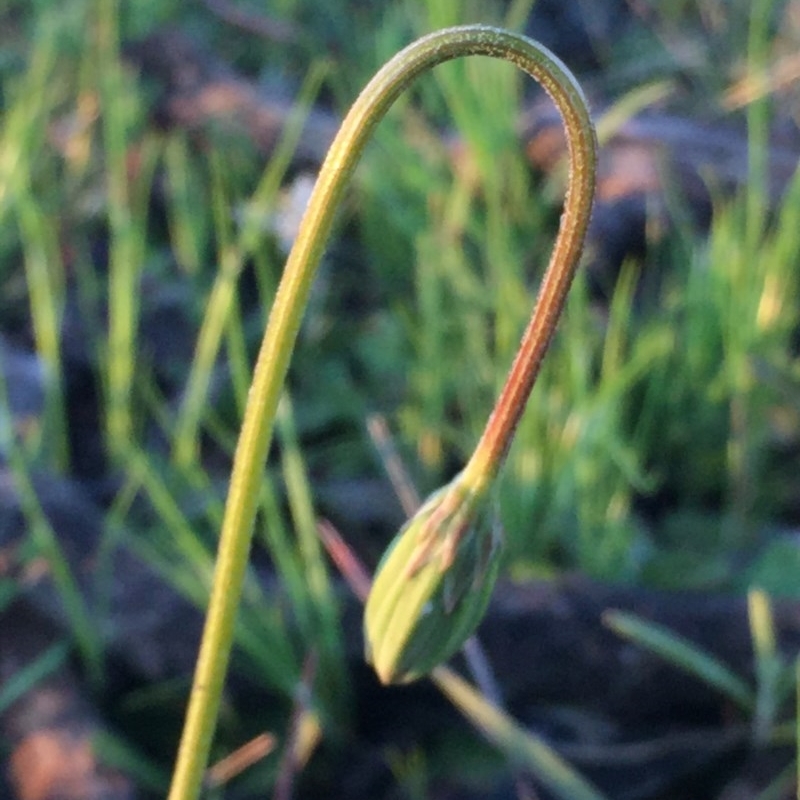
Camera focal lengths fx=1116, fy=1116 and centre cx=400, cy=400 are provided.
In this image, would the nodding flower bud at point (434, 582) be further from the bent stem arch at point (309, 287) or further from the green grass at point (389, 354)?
the green grass at point (389, 354)

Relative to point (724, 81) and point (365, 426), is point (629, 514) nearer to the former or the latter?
point (365, 426)

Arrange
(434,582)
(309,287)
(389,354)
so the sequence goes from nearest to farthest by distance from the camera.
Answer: (309,287)
(434,582)
(389,354)

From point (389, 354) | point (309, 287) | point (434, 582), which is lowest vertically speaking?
point (389, 354)

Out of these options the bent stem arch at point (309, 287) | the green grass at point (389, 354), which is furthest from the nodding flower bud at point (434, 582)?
the green grass at point (389, 354)

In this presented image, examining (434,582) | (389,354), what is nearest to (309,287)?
(434,582)

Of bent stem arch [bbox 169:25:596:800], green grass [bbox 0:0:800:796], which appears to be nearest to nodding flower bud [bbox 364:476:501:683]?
bent stem arch [bbox 169:25:596:800]

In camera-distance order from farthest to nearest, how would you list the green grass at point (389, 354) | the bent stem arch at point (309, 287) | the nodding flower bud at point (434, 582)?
the green grass at point (389, 354), the nodding flower bud at point (434, 582), the bent stem arch at point (309, 287)

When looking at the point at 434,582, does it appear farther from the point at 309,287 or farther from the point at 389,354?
the point at 389,354
